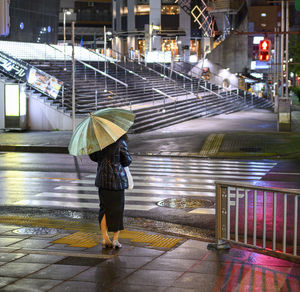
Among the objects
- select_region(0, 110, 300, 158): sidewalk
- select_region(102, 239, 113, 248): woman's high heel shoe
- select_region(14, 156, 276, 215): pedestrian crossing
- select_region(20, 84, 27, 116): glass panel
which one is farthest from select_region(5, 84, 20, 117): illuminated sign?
select_region(102, 239, 113, 248): woman's high heel shoe

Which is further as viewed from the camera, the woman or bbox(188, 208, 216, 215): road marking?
bbox(188, 208, 216, 215): road marking

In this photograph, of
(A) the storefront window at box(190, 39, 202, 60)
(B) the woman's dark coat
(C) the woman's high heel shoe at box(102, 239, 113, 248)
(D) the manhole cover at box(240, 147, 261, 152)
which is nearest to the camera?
(B) the woman's dark coat

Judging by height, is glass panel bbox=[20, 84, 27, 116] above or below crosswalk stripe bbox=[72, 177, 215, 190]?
above

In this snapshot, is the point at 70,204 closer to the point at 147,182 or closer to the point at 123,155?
the point at 147,182

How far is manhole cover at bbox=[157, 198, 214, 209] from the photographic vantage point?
11796 millimetres

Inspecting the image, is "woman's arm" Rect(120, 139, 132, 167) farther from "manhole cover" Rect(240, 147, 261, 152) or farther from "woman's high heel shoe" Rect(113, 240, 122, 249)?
"manhole cover" Rect(240, 147, 261, 152)

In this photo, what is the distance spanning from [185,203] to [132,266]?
520 centimetres

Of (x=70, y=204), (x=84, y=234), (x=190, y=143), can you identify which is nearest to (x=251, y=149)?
(x=190, y=143)

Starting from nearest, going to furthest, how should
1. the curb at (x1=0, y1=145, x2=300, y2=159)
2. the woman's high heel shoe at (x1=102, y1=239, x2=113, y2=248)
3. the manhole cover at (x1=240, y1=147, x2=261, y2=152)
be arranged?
the woman's high heel shoe at (x1=102, y1=239, x2=113, y2=248) < the curb at (x1=0, y1=145, x2=300, y2=159) < the manhole cover at (x1=240, y1=147, x2=261, y2=152)

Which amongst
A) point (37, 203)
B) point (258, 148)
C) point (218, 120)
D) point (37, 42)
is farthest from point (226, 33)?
point (37, 203)

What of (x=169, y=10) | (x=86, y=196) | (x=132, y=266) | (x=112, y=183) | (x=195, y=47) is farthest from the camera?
(x=169, y=10)

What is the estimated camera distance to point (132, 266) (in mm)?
6973

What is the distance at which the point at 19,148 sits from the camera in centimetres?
2305

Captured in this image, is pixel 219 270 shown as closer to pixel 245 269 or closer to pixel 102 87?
pixel 245 269
